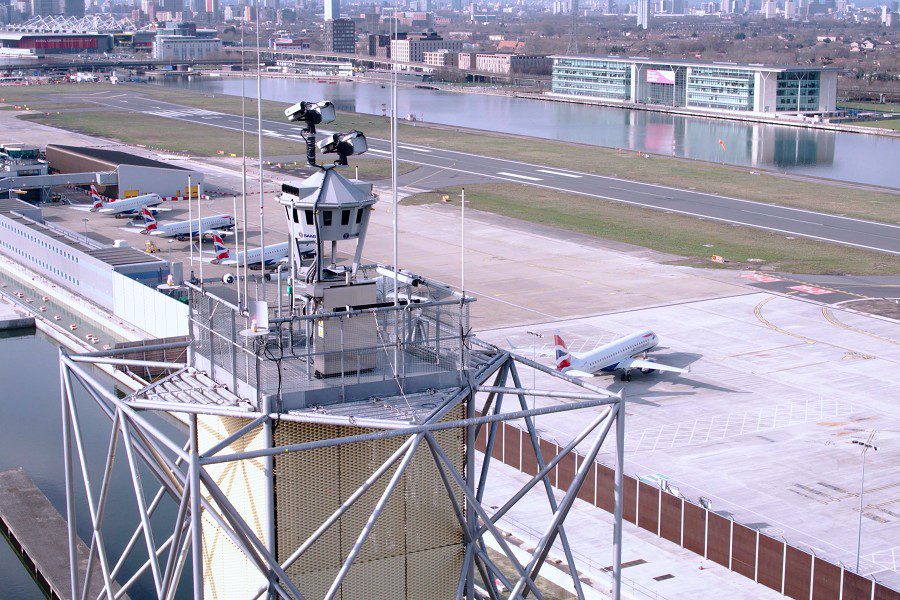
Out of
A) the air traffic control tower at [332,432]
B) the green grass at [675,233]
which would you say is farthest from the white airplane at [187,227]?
the air traffic control tower at [332,432]

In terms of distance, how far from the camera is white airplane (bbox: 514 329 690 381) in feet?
237

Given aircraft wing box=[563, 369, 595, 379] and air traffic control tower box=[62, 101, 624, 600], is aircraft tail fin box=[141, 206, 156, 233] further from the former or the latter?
air traffic control tower box=[62, 101, 624, 600]

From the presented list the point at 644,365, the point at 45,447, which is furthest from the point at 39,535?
the point at 644,365

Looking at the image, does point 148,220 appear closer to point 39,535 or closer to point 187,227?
point 187,227

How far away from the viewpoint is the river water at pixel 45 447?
176 ft

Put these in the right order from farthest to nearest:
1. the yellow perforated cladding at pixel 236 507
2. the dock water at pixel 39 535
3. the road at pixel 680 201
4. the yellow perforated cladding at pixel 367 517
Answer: the road at pixel 680 201 → the dock water at pixel 39 535 → the yellow perforated cladding at pixel 236 507 → the yellow perforated cladding at pixel 367 517

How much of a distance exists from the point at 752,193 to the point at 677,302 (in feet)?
219

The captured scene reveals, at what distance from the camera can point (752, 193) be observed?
519 ft

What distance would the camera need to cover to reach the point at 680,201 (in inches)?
5940

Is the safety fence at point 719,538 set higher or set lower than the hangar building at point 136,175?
lower

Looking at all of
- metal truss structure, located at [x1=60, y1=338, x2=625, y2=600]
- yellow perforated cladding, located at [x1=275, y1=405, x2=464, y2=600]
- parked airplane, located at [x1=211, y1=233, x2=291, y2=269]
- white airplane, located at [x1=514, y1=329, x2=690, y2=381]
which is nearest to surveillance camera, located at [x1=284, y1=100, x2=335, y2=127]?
metal truss structure, located at [x1=60, y1=338, x2=625, y2=600]

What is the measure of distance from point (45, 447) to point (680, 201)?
331ft

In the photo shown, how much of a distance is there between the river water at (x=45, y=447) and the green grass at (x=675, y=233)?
6012 centimetres

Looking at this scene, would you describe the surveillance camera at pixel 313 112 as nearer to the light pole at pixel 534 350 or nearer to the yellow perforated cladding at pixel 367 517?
the yellow perforated cladding at pixel 367 517
